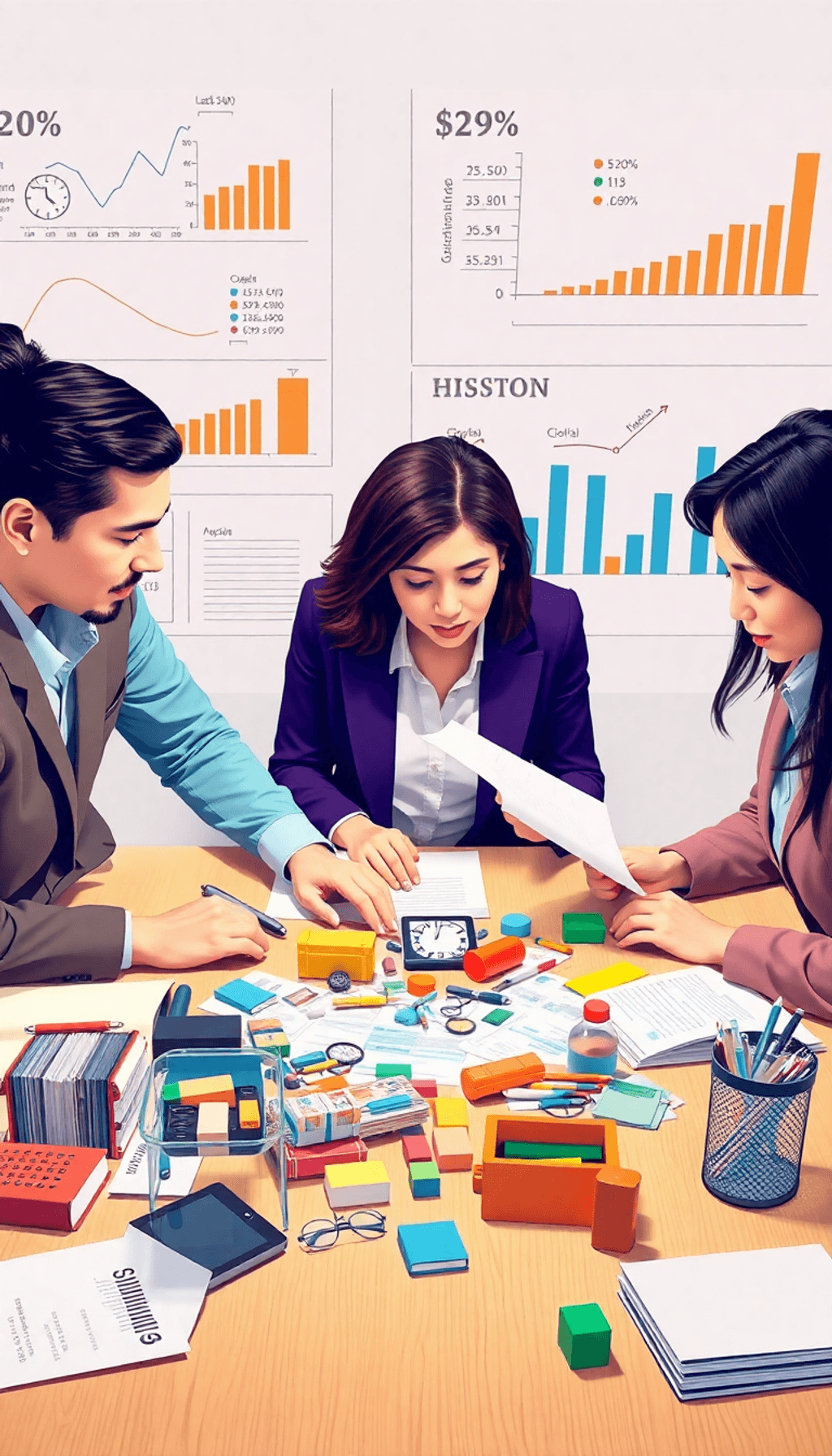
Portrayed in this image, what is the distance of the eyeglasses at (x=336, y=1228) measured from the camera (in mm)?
1089

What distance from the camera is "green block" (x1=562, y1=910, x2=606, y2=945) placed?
1639mm

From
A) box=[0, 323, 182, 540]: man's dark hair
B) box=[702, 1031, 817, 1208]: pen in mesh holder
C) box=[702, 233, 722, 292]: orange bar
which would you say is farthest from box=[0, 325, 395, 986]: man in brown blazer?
box=[702, 233, 722, 292]: orange bar

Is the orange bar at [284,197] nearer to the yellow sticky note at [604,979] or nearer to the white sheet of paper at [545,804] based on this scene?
the white sheet of paper at [545,804]

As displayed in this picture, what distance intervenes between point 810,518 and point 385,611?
798 mm

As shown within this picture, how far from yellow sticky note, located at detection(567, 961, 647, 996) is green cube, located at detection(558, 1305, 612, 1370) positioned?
0.55m

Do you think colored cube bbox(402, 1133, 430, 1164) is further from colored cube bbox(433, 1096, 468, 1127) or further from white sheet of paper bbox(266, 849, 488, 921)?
white sheet of paper bbox(266, 849, 488, 921)

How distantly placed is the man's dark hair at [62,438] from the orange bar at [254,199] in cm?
132

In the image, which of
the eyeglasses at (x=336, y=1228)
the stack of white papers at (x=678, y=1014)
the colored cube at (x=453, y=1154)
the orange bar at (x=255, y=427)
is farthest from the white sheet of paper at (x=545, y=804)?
the orange bar at (x=255, y=427)

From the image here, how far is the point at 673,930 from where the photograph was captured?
1598 mm

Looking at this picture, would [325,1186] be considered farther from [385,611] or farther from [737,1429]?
[385,611]

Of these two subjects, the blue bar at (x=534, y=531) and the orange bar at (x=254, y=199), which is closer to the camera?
the orange bar at (x=254, y=199)

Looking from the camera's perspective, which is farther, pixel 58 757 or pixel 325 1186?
pixel 58 757

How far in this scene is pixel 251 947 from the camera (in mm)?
1562

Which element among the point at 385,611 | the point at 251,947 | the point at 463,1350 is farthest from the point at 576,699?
the point at 463,1350
